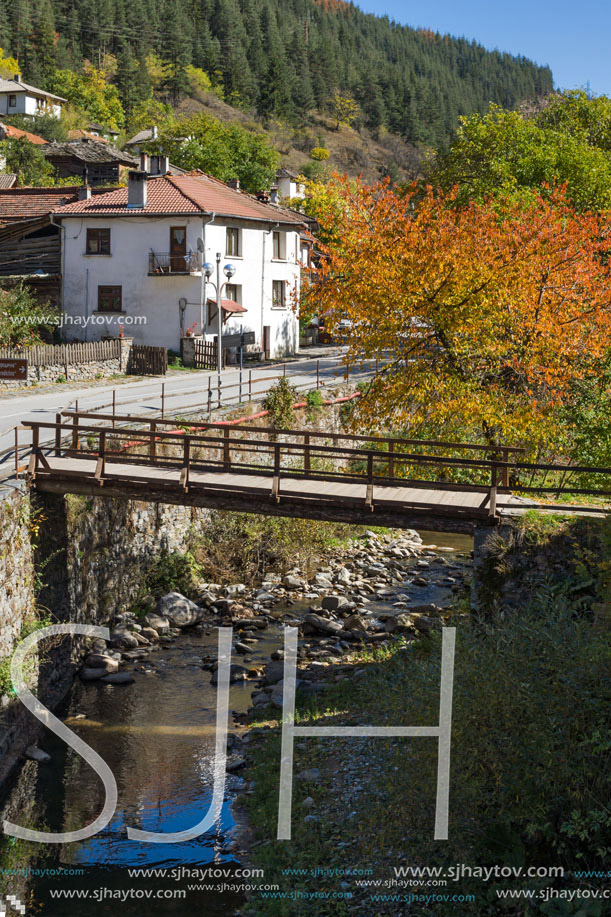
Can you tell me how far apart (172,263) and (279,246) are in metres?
8.18

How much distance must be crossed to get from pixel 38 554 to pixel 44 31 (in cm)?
11789

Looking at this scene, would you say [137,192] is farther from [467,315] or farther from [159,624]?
[159,624]

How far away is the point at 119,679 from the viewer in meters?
16.9

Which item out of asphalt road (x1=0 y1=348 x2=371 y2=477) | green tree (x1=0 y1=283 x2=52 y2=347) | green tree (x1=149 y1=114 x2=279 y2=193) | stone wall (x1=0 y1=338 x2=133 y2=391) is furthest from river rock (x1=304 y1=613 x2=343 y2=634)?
green tree (x1=149 y1=114 x2=279 y2=193)

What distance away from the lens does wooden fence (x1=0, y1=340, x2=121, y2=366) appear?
29688 millimetres

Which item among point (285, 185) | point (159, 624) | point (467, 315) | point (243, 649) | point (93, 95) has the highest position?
point (93, 95)

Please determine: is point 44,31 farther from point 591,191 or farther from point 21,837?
point 21,837

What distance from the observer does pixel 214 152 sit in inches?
2384

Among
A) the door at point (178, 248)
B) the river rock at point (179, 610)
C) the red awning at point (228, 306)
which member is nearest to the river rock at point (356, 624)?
the river rock at point (179, 610)

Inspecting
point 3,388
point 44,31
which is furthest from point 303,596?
point 44,31

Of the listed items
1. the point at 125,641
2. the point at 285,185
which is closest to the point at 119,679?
the point at 125,641

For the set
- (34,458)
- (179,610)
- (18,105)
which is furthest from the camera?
(18,105)

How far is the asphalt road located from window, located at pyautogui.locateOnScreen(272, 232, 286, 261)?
9092 mm

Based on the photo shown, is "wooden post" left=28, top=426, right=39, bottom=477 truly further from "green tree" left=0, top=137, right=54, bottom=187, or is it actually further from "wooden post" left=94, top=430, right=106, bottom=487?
"green tree" left=0, top=137, right=54, bottom=187
